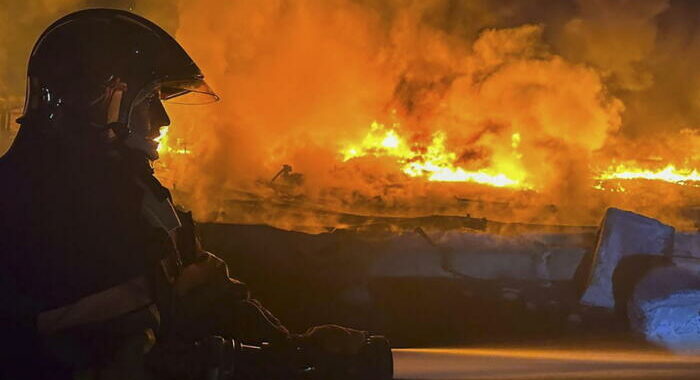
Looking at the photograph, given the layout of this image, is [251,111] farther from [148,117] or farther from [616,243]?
[148,117]

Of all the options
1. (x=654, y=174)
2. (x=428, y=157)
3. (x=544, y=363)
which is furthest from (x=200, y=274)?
(x=654, y=174)

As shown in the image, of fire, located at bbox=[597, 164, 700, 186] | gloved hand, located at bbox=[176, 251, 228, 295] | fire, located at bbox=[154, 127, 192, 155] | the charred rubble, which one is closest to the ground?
the charred rubble

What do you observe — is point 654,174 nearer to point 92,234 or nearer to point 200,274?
point 200,274

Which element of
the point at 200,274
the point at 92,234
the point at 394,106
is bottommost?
the point at 200,274

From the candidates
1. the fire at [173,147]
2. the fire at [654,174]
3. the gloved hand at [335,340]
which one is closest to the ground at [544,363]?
the gloved hand at [335,340]

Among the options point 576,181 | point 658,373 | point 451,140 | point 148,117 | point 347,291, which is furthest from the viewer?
point 451,140

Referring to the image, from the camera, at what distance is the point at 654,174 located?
12.3m

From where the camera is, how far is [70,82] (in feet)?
7.22

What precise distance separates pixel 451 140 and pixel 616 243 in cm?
460

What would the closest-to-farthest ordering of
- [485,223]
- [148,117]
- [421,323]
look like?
[148,117], [421,323], [485,223]

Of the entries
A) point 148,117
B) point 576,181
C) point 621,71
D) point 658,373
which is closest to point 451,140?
point 576,181

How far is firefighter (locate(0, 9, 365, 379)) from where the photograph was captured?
196 centimetres

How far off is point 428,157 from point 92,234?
33.7 ft

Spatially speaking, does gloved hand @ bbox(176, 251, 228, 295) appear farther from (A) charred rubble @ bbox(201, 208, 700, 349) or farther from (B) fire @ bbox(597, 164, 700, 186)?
(B) fire @ bbox(597, 164, 700, 186)
